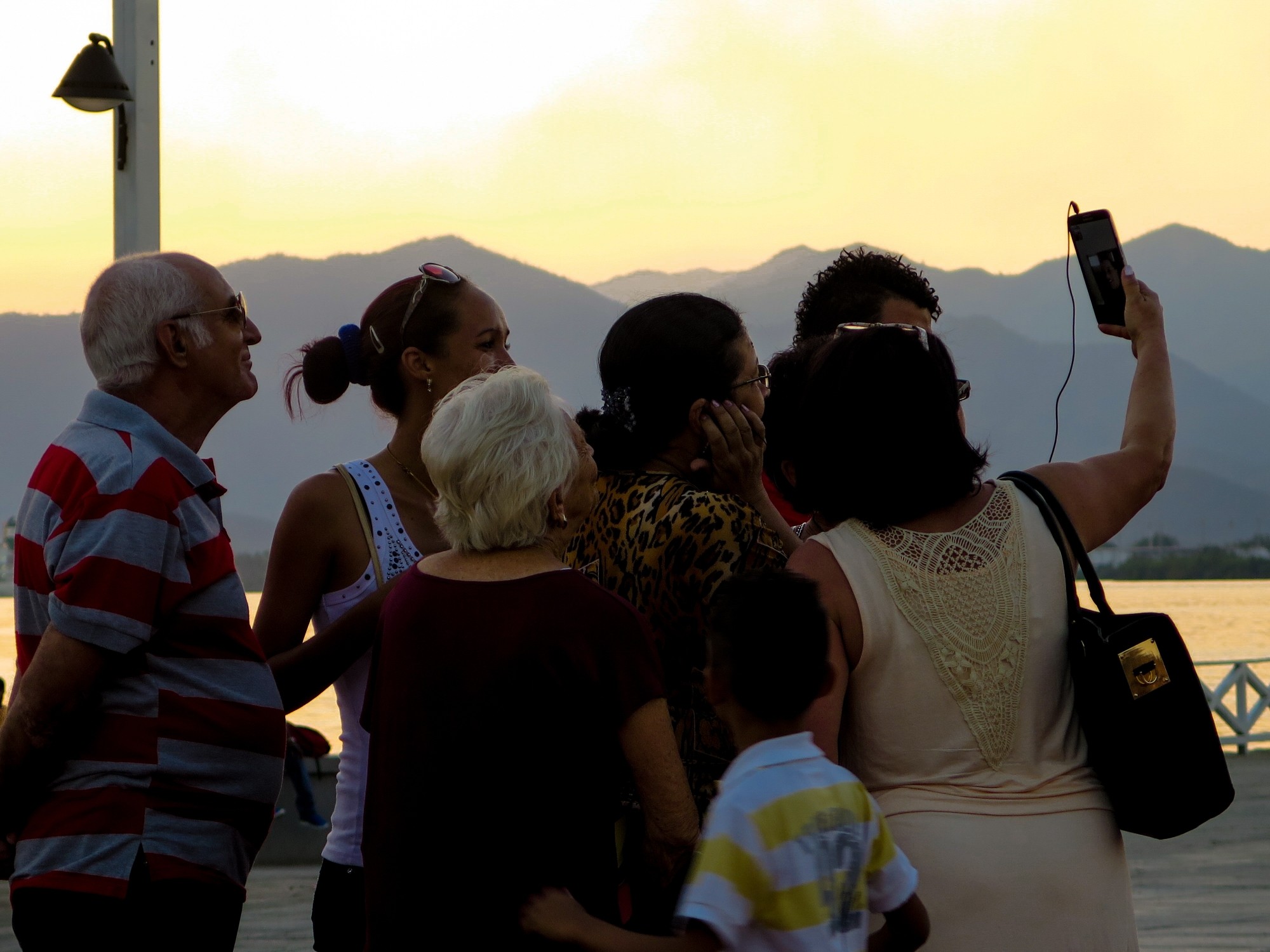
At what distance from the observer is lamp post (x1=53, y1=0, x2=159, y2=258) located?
5109mm

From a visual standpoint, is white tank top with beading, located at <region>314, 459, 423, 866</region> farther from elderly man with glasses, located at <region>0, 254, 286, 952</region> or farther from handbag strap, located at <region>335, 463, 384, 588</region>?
elderly man with glasses, located at <region>0, 254, 286, 952</region>

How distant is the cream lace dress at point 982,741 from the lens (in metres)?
1.99

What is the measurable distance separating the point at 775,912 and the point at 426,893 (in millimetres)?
482

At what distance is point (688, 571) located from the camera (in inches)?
83.0

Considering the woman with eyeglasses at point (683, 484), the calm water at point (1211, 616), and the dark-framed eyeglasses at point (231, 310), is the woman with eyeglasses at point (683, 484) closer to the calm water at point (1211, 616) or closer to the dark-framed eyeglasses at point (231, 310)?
the dark-framed eyeglasses at point (231, 310)

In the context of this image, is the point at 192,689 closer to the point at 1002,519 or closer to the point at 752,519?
the point at 752,519

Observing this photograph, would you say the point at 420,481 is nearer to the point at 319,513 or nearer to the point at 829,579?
the point at 319,513

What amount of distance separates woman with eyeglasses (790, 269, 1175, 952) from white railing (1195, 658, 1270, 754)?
16.8 m

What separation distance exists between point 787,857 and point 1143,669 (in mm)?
637

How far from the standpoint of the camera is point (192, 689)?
7.36 ft

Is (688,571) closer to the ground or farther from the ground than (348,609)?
farther from the ground

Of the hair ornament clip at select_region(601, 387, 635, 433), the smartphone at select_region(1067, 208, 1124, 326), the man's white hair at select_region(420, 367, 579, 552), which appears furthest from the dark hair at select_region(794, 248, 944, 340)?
the man's white hair at select_region(420, 367, 579, 552)

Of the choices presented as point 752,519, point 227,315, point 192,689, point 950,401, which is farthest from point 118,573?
point 950,401

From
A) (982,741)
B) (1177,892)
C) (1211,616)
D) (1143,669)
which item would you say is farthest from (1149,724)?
(1211,616)
